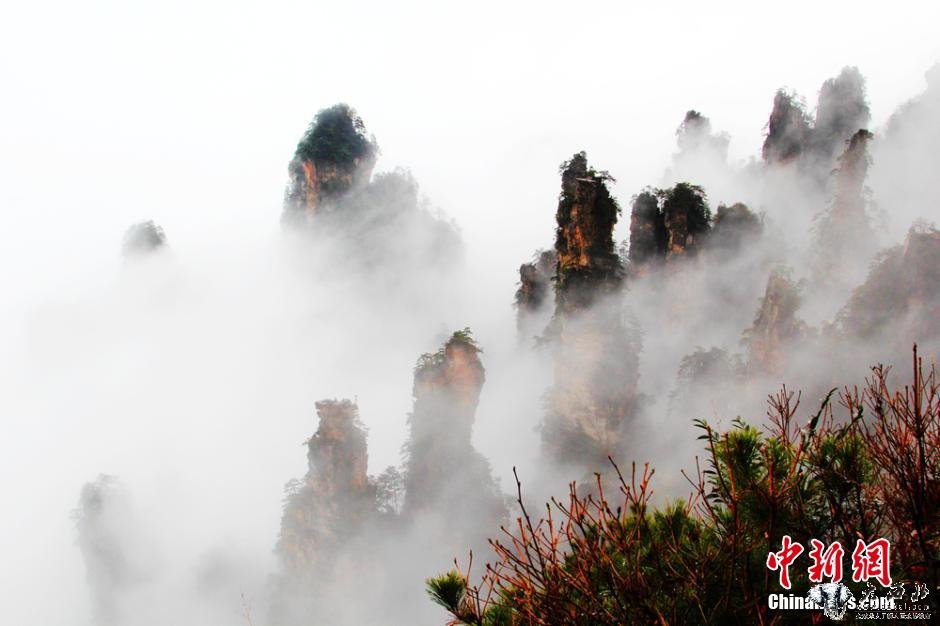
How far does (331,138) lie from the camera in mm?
53812

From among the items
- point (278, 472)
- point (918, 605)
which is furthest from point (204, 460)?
point (918, 605)

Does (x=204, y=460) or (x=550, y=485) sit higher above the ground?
(x=204, y=460)

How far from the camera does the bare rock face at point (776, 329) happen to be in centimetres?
2375

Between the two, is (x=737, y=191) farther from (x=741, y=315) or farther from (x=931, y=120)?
(x=741, y=315)

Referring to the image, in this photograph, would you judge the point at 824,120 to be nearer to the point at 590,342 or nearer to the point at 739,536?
the point at 590,342

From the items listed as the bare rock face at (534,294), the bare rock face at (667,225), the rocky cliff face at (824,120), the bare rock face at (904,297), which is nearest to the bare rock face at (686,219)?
the bare rock face at (667,225)

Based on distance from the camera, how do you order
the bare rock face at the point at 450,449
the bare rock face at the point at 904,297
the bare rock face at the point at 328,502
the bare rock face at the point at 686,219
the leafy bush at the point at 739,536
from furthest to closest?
the bare rock face at the point at 686,219, the bare rock face at the point at 328,502, the bare rock face at the point at 450,449, the bare rock face at the point at 904,297, the leafy bush at the point at 739,536

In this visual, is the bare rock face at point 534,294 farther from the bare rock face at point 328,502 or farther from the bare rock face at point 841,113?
the bare rock face at point 841,113

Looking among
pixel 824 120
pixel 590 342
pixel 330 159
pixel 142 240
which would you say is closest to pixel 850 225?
pixel 590 342

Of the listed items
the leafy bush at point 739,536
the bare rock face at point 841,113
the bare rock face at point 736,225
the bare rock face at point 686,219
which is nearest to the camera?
the leafy bush at point 739,536

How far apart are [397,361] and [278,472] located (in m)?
17.4

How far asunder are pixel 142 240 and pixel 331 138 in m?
32.2

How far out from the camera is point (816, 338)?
23.9m

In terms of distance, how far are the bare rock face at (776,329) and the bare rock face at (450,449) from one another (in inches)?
519
